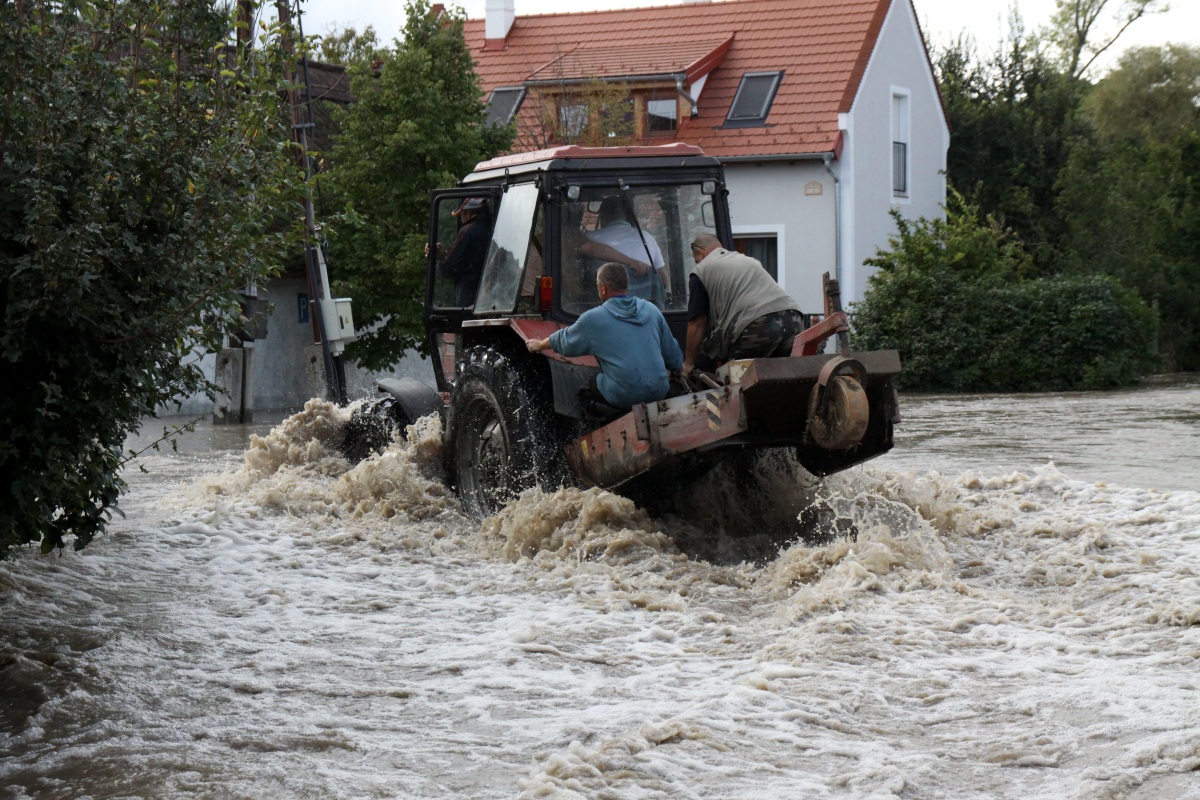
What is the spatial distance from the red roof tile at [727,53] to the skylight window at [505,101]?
466 mm

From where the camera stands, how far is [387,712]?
5.56m

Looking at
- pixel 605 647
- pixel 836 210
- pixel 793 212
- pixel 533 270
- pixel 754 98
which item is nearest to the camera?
pixel 605 647

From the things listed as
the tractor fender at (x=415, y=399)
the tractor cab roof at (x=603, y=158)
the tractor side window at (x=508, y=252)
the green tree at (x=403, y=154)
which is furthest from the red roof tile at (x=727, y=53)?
the tractor side window at (x=508, y=252)

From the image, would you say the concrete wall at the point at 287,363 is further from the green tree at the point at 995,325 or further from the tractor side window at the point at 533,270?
the tractor side window at the point at 533,270

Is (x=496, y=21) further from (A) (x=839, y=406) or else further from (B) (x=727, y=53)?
(A) (x=839, y=406)

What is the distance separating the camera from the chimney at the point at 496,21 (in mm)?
33156

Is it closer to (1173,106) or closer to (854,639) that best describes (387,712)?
(854,639)

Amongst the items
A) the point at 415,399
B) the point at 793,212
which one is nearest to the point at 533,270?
the point at 415,399

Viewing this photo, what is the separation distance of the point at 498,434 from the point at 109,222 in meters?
3.90

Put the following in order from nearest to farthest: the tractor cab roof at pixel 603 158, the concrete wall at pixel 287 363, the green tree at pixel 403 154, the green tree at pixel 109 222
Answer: the green tree at pixel 109 222
the tractor cab roof at pixel 603 158
the green tree at pixel 403 154
the concrete wall at pixel 287 363

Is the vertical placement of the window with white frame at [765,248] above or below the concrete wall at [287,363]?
above

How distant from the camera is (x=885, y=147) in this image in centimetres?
2970

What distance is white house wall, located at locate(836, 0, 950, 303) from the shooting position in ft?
92.8

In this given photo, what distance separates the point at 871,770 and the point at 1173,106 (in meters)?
34.9
